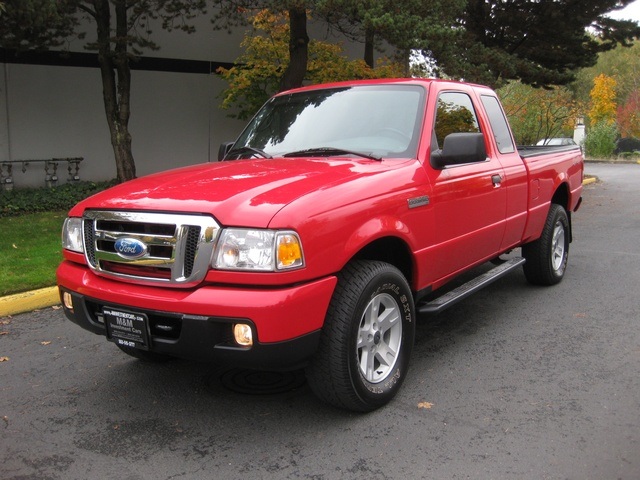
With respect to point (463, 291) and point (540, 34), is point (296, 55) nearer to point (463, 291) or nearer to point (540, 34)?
point (463, 291)

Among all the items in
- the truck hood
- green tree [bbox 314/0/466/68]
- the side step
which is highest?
green tree [bbox 314/0/466/68]

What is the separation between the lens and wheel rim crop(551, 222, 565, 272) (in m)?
6.56

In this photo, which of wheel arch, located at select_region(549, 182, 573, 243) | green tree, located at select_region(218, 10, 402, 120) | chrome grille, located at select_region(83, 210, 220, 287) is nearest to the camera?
chrome grille, located at select_region(83, 210, 220, 287)

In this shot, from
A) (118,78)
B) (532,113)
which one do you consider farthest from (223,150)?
(532,113)

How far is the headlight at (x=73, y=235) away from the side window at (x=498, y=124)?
137 inches

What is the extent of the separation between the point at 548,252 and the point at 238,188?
401 cm

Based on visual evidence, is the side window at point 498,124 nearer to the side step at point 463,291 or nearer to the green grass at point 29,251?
the side step at point 463,291

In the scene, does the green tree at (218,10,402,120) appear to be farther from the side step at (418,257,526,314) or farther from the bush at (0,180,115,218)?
the side step at (418,257,526,314)

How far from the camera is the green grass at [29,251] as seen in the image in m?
6.31

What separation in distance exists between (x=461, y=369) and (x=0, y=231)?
23.9 feet

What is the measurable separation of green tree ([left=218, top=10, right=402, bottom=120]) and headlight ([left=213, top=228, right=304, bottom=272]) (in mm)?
10193

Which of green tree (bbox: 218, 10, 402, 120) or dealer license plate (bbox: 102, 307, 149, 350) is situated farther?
green tree (bbox: 218, 10, 402, 120)

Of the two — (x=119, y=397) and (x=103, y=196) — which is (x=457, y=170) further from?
(x=119, y=397)

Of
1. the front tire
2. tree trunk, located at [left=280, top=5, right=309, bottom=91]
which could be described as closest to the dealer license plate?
the front tire
